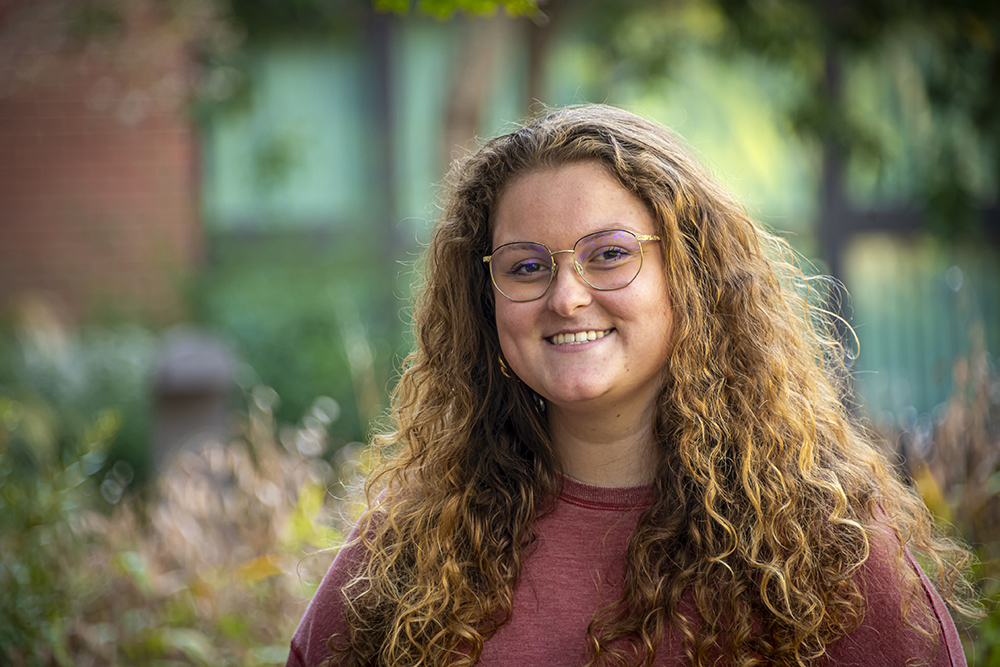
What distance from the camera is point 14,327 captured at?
588 centimetres

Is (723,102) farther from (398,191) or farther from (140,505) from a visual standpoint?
(140,505)

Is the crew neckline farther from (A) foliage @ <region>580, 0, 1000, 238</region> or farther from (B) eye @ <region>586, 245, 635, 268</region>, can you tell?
(A) foliage @ <region>580, 0, 1000, 238</region>

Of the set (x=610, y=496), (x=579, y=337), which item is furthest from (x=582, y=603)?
(x=579, y=337)

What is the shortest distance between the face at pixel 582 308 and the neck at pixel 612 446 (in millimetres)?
48

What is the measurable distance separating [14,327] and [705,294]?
17.6 ft

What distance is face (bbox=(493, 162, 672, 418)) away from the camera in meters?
1.70

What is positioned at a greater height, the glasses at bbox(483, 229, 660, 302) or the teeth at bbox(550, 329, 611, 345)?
the glasses at bbox(483, 229, 660, 302)

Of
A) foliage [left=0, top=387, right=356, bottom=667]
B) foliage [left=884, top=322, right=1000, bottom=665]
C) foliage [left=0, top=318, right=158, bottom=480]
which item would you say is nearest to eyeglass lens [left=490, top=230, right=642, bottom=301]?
foliage [left=0, top=387, right=356, bottom=667]

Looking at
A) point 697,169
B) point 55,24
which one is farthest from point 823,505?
point 55,24

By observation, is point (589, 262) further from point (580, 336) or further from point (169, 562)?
point (169, 562)

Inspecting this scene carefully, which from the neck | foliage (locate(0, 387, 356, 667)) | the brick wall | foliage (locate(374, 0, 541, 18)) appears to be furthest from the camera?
the brick wall

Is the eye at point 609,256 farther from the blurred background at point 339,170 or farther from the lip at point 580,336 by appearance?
the blurred background at point 339,170

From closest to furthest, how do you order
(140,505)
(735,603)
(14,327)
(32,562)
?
(735,603)
(32,562)
(140,505)
(14,327)

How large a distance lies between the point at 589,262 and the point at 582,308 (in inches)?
3.4
